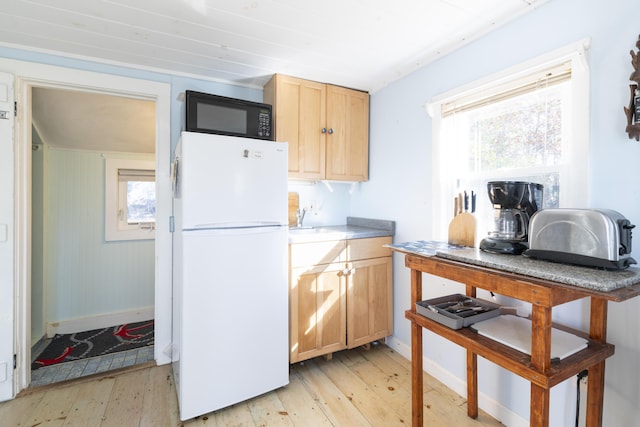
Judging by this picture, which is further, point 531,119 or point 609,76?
point 531,119

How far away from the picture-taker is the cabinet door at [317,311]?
2.04m

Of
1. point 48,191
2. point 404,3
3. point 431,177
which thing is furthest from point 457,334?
point 48,191

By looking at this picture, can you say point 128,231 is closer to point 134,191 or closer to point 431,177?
point 134,191

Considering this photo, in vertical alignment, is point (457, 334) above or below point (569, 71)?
below

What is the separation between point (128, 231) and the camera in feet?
10.3

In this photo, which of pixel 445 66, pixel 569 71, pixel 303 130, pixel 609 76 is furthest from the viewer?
pixel 303 130

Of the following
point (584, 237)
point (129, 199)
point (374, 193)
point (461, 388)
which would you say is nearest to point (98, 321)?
point (129, 199)

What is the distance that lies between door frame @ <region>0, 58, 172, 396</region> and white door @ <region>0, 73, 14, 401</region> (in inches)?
1.1

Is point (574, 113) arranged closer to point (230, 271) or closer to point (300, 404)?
point (230, 271)

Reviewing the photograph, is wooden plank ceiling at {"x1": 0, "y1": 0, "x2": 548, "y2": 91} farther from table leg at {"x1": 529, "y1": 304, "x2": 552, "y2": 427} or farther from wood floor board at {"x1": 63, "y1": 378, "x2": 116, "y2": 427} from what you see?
wood floor board at {"x1": 63, "y1": 378, "x2": 116, "y2": 427}

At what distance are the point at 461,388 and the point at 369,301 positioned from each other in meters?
0.78

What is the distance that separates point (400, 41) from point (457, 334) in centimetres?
161

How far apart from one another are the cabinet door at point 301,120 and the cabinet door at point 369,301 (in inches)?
32.1

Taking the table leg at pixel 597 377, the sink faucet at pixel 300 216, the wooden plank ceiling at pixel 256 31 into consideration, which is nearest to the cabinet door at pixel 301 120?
the wooden plank ceiling at pixel 256 31
